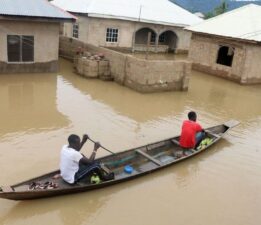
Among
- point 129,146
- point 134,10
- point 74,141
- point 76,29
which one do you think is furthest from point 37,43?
point 134,10

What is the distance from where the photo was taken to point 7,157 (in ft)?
29.3

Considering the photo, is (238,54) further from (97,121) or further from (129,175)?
(129,175)

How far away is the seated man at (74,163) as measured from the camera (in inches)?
281

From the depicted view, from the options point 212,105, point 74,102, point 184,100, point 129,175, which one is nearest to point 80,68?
point 74,102

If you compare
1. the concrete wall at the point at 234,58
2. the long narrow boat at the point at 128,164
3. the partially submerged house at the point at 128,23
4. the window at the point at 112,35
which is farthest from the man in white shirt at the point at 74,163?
the window at the point at 112,35

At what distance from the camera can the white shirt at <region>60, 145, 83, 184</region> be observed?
A: 7.12 m

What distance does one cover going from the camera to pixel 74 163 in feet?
23.6

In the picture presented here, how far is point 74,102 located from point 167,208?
24.2ft

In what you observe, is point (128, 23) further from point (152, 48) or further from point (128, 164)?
point (128, 164)

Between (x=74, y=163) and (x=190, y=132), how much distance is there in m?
3.74

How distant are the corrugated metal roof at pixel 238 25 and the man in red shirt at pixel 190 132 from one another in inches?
434

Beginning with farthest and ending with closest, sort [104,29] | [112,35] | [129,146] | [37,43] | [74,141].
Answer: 1. [112,35]
2. [104,29]
3. [37,43]
4. [129,146]
5. [74,141]

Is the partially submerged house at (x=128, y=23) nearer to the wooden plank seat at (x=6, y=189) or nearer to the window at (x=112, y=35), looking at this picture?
the window at (x=112, y=35)

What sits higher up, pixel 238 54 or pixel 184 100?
pixel 238 54
